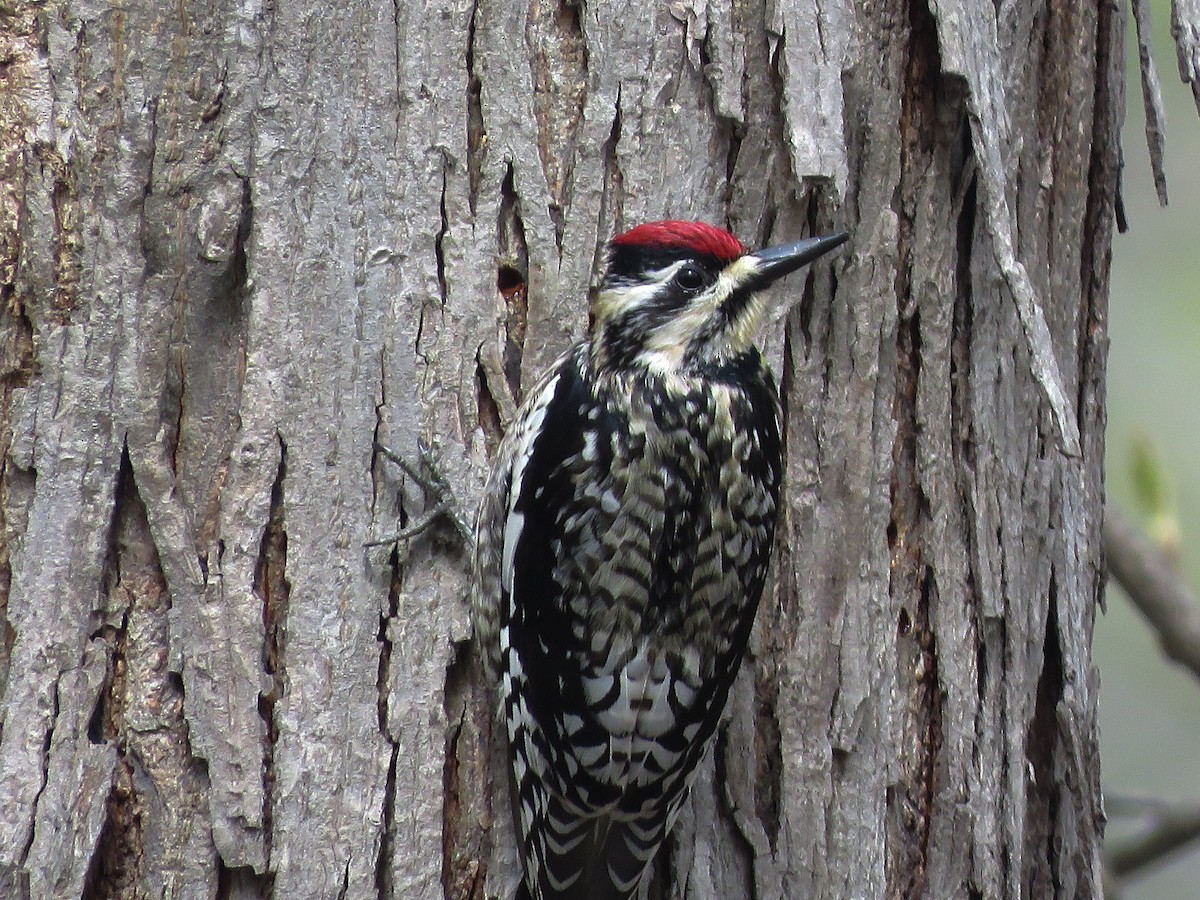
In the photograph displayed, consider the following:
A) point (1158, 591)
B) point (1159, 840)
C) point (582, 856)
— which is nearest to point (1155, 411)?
point (1158, 591)

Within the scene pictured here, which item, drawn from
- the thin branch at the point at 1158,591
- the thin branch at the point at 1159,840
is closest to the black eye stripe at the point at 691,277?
the thin branch at the point at 1158,591

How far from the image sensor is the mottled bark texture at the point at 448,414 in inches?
89.8

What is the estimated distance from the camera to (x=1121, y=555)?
3.65m

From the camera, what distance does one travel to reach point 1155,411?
6.50 m

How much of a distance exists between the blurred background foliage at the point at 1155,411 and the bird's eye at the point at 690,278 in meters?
3.99

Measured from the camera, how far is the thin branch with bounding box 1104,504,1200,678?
3.53 meters

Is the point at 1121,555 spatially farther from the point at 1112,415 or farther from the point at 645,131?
the point at 1112,415

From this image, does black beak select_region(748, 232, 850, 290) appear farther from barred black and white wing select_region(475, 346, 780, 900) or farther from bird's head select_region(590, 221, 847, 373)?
barred black and white wing select_region(475, 346, 780, 900)

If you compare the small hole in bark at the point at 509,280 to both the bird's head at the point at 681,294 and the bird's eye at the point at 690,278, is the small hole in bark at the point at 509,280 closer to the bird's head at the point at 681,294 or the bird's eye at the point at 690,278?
the bird's head at the point at 681,294

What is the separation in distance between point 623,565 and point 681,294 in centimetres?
54

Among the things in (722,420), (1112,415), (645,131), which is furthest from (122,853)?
(1112,415)

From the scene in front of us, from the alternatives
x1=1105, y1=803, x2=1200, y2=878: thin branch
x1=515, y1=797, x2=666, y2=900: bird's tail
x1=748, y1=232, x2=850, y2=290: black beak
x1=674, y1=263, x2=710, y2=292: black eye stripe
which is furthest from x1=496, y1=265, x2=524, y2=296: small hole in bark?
x1=1105, y1=803, x2=1200, y2=878: thin branch

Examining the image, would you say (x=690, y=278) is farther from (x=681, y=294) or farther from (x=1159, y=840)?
(x=1159, y=840)

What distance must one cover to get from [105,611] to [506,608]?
2.22ft
